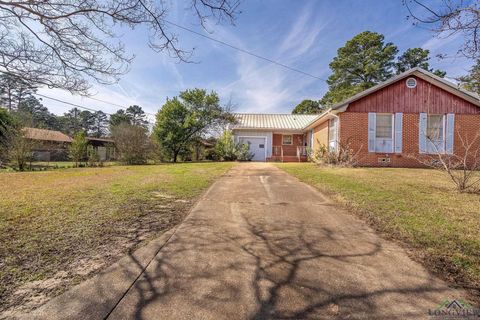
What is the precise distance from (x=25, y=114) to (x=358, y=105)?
68.1 ft

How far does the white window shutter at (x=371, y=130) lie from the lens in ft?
43.0

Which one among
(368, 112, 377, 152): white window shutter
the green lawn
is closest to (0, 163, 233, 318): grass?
the green lawn

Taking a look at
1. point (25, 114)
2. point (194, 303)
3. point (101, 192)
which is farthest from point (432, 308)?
point (25, 114)

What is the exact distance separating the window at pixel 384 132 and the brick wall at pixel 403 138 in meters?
0.38

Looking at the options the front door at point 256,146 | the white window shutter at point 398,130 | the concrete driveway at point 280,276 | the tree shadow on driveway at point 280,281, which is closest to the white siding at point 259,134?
the front door at point 256,146

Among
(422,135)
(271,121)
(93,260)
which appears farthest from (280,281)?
(271,121)

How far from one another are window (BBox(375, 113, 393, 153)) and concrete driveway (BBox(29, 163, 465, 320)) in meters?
10.9

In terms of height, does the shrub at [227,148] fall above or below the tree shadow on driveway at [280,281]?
above

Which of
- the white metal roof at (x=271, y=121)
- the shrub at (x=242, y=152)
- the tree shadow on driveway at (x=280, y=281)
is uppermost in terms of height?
the white metal roof at (x=271, y=121)

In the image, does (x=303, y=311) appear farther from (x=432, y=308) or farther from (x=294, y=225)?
(x=294, y=225)

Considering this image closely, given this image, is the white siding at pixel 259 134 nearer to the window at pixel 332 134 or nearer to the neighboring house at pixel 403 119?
the window at pixel 332 134

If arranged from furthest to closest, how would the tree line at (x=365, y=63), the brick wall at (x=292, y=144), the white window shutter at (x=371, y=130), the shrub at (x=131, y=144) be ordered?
1. the tree line at (x=365, y=63)
2. the brick wall at (x=292, y=144)
3. the shrub at (x=131, y=144)
4. the white window shutter at (x=371, y=130)

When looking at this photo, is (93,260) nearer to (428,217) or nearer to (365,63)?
(428,217)

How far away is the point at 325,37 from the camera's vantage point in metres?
13.7
